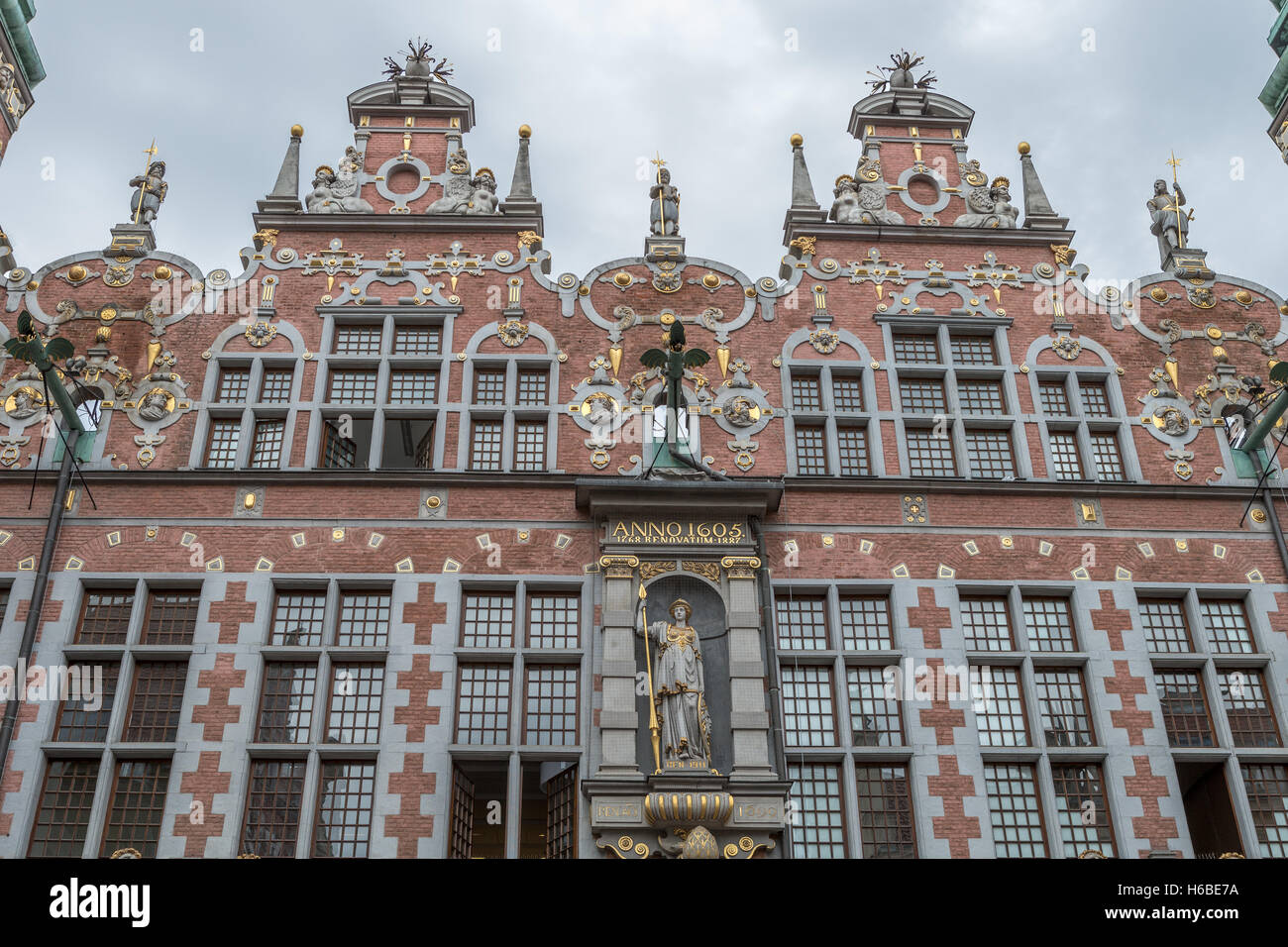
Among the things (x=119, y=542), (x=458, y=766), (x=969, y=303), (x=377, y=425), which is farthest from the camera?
(x=969, y=303)

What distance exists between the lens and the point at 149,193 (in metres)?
27.2

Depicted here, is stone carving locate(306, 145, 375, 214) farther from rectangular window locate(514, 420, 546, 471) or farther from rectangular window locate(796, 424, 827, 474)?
rectangular window locate(796, 424, 827, 474)

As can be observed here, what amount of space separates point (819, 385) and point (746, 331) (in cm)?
176

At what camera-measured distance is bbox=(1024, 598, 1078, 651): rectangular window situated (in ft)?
73.9

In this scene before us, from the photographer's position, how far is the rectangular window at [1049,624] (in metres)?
22.5

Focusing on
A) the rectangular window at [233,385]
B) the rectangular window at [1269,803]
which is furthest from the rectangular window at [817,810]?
the rectangular window at [233,385]

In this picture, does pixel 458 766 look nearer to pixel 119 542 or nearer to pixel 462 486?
pixel 462 486

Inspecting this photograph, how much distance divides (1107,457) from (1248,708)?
5105 mm

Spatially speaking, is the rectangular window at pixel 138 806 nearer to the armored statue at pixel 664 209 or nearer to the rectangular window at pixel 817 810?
the rectangular window at pixel 817 810

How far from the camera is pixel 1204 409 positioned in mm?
25156

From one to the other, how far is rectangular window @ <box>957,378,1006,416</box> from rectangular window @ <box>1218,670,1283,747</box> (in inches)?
241

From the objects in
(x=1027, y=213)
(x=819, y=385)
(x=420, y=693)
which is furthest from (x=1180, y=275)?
(x=420, y=693)

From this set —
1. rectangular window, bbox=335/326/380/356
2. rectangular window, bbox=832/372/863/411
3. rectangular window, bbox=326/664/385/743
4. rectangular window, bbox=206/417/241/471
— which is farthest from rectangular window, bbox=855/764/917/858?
rectangular window, bbox=206/417/241/471

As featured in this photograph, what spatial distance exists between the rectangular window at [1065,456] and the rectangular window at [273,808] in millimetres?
14110
